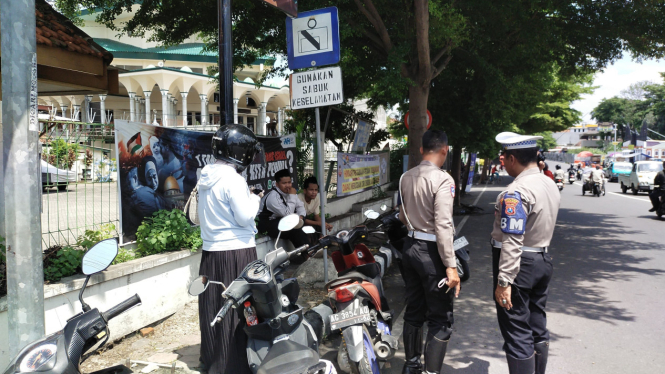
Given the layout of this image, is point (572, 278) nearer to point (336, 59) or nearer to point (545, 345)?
point (545, 345)

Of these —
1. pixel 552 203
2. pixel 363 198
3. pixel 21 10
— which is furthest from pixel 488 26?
pixel 21 10

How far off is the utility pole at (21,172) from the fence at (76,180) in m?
1.79

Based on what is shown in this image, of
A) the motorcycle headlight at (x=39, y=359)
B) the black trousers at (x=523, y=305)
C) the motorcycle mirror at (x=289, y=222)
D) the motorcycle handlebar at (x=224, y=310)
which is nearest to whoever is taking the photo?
the motorcycle headlight at (x=39, y=359)

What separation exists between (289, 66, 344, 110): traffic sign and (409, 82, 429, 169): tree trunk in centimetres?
522

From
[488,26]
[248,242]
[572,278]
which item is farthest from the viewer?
[488,26]

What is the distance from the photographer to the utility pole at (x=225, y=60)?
171 inches

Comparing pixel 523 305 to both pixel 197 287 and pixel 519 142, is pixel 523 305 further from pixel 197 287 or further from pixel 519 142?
pixel 197 287

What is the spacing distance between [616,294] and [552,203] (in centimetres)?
385

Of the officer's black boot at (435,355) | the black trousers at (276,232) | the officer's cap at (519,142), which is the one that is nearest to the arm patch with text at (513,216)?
the officer's cap at (519,142)

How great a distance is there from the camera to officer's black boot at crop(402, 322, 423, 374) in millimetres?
3672

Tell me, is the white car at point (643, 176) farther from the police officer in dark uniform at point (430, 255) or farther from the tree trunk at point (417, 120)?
the police officer in dark uniform at point (430, 255)

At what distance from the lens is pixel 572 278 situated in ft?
22.5

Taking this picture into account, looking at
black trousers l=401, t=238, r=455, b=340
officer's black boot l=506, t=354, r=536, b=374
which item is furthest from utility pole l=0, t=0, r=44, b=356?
officer's black boot l=506, t=354, r=536, b=374

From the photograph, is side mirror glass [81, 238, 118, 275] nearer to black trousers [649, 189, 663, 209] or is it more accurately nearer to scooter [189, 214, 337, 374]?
scooter [189, 214, 337, 374]
